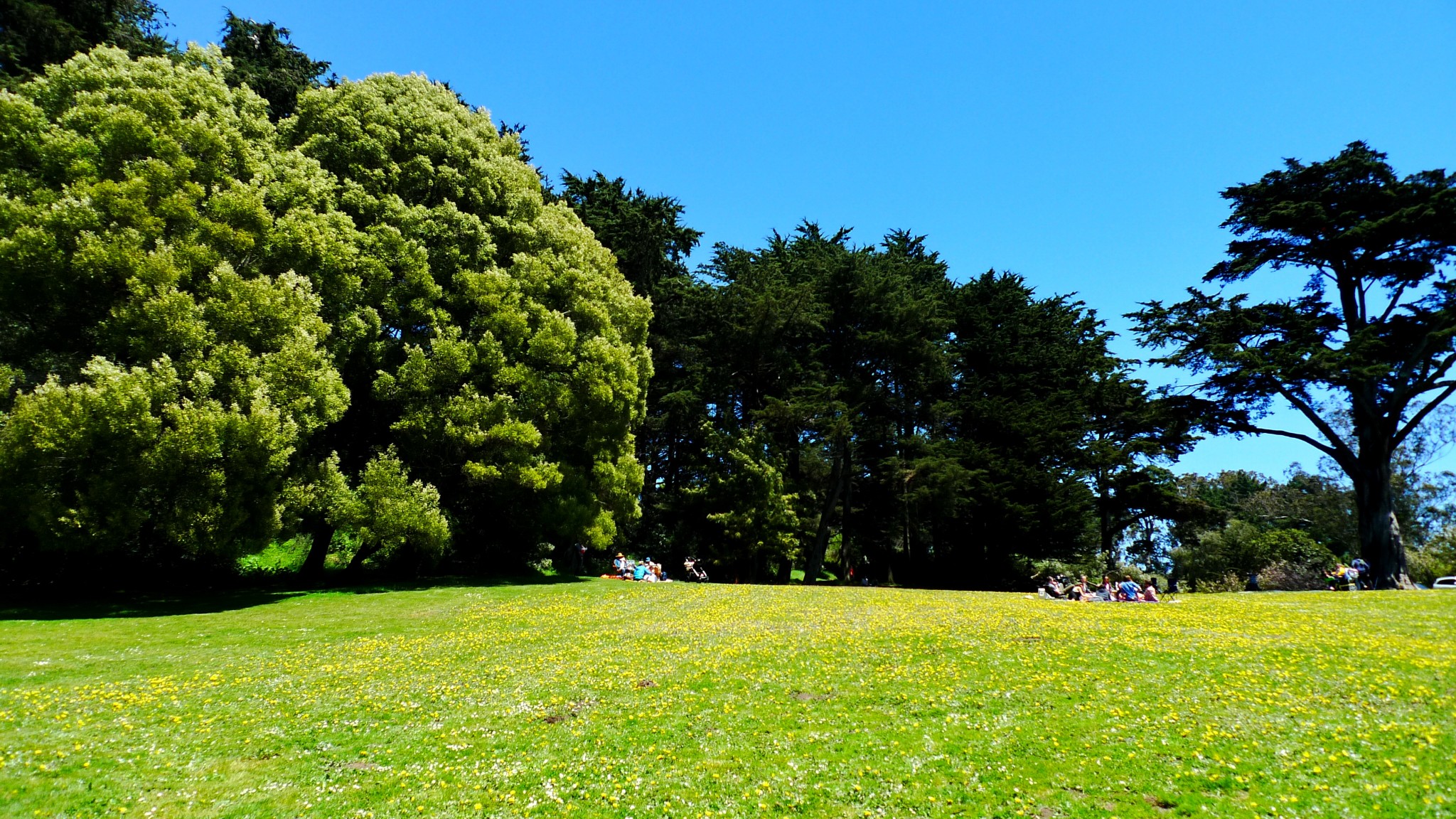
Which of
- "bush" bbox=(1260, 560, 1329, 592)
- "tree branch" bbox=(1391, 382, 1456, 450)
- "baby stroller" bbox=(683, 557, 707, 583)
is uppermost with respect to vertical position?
"tree branch" bbox=(1391, 382, 1456, 450)

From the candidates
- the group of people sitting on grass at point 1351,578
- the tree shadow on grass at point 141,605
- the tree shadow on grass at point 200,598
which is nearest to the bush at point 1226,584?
the group of people sitting on grass at point 1351,578

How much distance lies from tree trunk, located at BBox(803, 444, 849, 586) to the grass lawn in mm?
23946

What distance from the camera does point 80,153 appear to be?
2045cm

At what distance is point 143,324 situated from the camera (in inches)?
752

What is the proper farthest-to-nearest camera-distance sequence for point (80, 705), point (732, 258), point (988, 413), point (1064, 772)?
point (732, 258)
point (988, 413)
point (80, 705)
point (1064, 772)

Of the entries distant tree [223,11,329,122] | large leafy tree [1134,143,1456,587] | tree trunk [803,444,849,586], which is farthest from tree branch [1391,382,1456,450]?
distant tree [223,11,329,122]

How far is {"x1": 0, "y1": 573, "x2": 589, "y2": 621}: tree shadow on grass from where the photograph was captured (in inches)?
762

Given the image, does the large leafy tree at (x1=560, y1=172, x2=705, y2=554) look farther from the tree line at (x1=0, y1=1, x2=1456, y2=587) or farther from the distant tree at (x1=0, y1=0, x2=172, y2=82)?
the distant tree at (x1=0, y1=0, x2=172, y2=82)

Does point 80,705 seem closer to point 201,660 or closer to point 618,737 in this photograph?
point 201,660

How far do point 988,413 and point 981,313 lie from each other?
30.5ft

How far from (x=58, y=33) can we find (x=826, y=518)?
4275 centimetres

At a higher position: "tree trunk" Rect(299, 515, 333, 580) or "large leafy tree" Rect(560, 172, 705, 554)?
"large leafy tree" Rect(560, 172, 705, 554)

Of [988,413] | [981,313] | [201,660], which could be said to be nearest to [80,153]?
[201,660]

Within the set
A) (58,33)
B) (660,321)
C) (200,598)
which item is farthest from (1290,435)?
(58,33)
